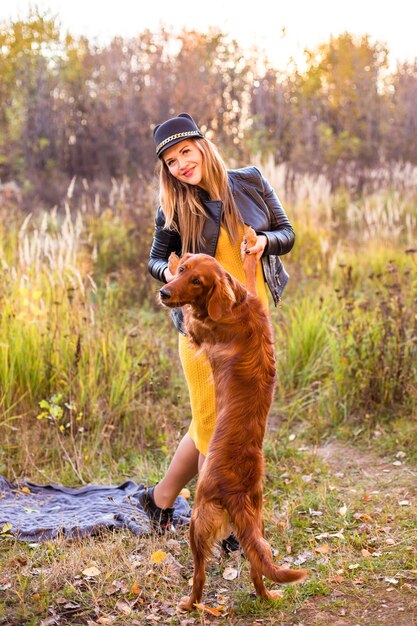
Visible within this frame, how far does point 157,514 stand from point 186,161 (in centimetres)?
194

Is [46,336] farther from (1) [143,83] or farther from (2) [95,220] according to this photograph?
(1) [143,83]

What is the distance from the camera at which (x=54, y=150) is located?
1481cm

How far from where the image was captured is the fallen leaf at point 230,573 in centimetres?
363

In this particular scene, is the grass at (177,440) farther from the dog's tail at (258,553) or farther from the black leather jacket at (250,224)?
the black leather jacket at (250,224)

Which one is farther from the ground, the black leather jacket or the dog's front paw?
the black leather jacket

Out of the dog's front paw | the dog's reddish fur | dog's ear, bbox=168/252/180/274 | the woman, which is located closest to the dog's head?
the dog's reddish fur

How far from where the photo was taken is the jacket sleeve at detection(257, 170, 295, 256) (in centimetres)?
368

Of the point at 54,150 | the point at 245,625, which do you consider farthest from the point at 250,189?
the point at 54,150

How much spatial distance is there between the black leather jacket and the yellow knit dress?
70 millimetres

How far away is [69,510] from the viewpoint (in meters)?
4.55

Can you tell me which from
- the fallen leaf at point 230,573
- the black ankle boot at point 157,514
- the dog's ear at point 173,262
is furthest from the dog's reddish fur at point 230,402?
the black ankle boot at point 157,514

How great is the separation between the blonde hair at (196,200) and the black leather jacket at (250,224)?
4 centimetres

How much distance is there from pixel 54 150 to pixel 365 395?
1083cm

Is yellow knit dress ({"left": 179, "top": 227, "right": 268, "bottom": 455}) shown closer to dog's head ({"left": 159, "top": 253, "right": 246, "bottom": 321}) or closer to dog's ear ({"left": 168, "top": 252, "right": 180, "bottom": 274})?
dog's ear ({"left": 168, "top": 252, "right": 180, "bottom": 274})
